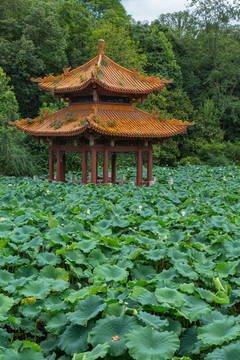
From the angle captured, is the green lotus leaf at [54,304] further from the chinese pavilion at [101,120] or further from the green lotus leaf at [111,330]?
the chinese pavilion at [101,120]

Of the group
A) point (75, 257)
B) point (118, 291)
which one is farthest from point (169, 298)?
→ point (75, 257)

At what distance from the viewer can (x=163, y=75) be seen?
3334 cm

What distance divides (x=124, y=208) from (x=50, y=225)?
8.72ft

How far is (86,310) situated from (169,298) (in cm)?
74

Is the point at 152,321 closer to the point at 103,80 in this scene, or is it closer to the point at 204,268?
the point at 204,268

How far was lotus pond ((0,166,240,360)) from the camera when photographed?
2982mm

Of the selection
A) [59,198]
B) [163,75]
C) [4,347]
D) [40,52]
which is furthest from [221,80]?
[4,347]

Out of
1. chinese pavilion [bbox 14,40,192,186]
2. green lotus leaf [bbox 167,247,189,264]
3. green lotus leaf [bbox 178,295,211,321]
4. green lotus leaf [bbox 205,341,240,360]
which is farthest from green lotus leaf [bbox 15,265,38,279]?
chinese pavilion [bbox 14,40,192,186]

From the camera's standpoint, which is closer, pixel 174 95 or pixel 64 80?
pixel 64 80

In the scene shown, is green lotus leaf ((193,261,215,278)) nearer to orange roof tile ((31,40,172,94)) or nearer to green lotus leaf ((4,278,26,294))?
green lotus leaf ((4,278,26,294))

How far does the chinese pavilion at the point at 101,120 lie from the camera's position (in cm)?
1480

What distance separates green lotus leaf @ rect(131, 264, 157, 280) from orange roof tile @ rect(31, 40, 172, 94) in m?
10.8

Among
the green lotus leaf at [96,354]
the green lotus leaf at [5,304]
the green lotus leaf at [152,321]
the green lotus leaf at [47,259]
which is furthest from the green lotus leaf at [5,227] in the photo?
the green lotus leaf at [96,354]

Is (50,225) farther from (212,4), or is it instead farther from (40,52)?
(212,4)
